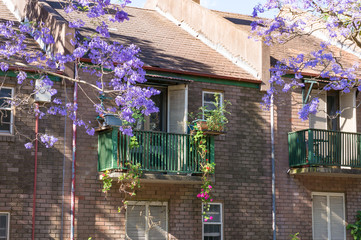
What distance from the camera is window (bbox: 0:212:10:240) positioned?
1669 centimetres

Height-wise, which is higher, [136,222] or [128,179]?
[128,179]

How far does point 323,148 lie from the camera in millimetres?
20234

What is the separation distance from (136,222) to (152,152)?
2.07 meters

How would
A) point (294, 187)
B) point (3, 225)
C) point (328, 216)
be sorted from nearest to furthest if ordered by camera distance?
1. point (3, 225)
2. point (294, 187)
3. point (328, 216)

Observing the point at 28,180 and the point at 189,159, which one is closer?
the point at 28,180

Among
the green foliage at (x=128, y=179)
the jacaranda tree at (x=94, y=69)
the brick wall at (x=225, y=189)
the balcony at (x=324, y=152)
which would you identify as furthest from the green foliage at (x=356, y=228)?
the jacaranda tree at (x=94, y=69)

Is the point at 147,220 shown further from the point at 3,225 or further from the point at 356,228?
the point at 356,228

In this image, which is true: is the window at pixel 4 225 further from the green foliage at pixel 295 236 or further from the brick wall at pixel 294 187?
the green foliage at pixel 295 236

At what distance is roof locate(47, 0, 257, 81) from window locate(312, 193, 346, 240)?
4.41 meters

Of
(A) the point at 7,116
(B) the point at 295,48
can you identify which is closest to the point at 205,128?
(A) the point at 7,116

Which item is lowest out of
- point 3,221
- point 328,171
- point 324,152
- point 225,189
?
point 3,221

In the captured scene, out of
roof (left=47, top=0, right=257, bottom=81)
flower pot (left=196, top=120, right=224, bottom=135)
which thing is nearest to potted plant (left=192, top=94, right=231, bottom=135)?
flower pot (left=196, top=120, right=224, bottom=135)

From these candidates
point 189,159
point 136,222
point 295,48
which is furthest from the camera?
point 295,48

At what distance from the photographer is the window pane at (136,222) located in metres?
18.5
